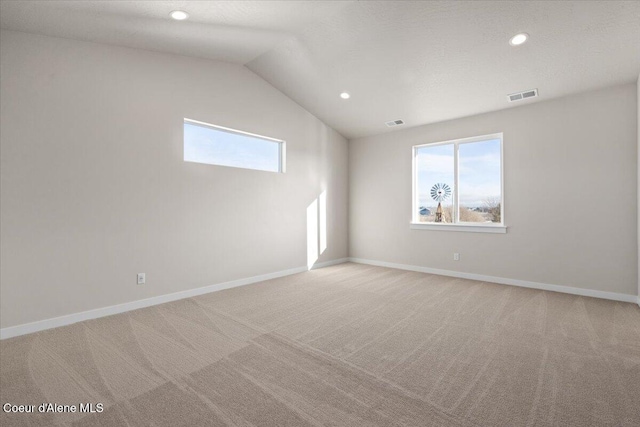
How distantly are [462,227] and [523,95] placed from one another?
2.09 m

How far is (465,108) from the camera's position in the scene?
4.70 metres

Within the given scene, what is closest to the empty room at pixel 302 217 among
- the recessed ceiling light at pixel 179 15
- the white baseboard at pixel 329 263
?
the recessed ceiling light at pixel 179 15

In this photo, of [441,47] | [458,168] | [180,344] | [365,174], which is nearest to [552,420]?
[180,344]

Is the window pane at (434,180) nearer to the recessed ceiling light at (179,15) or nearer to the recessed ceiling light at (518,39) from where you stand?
the recessed ceiling light at (518,39)

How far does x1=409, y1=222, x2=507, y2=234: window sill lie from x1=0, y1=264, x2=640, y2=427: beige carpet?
1.30 meters

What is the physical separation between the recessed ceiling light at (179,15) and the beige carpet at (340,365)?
302cm

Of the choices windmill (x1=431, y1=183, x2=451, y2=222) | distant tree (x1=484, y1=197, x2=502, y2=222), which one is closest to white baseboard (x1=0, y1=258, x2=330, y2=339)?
windmill (x1=431, y1=183, x2=451, y2=222)

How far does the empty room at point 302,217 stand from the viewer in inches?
75.7

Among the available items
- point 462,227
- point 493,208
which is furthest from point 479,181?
point 462,227

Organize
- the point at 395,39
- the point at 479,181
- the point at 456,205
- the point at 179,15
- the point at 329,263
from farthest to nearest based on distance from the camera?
the point at 329,263 → the point at 456,205 → the point at 479,181 → the point at 395,39 → the point at 179,15

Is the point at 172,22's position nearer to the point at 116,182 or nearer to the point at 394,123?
the point at 116,182

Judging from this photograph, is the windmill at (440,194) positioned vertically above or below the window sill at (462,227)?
above

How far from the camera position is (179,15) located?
2.93 m

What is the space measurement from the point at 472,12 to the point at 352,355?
340 cm
